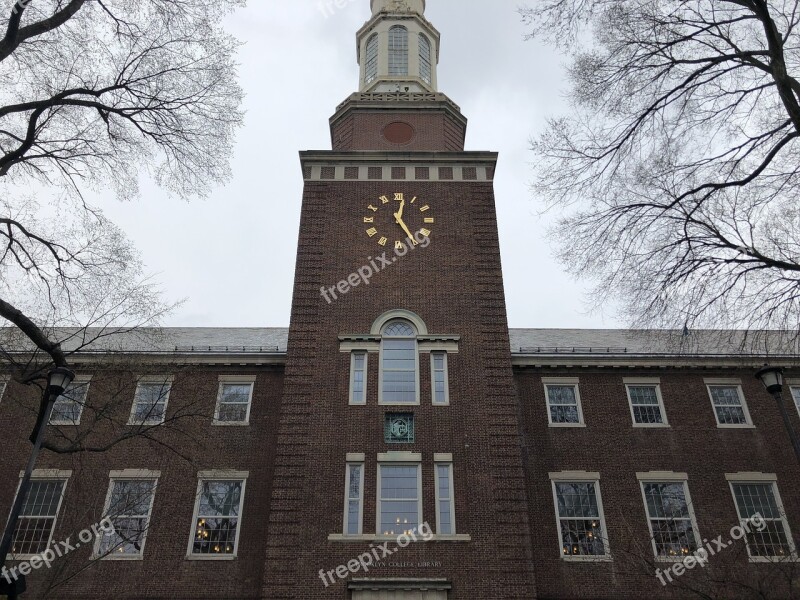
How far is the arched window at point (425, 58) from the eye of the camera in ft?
A: 112

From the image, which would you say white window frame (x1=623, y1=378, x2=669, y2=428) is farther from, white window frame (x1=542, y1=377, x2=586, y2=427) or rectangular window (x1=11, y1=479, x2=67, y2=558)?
rectangular window (x1=11, y1=479, x2=67, y2=558)

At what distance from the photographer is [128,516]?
23391 mm

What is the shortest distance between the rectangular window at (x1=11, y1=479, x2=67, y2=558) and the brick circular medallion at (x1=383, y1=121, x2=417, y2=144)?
61.1ft

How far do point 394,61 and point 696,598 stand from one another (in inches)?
1033

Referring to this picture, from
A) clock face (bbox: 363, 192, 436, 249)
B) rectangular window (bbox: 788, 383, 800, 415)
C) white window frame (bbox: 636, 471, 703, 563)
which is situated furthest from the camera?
clock face (bbox: 363, 192, 436, 249)

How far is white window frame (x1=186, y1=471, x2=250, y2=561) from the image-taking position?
898 inches

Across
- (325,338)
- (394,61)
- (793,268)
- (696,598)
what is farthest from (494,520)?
(394,61)

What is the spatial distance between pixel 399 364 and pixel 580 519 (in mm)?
8092

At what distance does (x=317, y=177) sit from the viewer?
2859 cm

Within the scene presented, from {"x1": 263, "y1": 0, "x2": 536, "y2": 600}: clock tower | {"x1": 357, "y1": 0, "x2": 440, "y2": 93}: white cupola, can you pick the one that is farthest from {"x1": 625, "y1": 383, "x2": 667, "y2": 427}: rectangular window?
{"x1": 357, "y1": 0, "x2": 440, "y2": 93}: white cupola

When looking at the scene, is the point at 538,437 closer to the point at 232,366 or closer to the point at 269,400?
the point at 269,400

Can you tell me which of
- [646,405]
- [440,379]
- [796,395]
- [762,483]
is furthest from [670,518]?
[440,379]

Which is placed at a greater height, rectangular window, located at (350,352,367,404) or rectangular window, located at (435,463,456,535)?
rectangular window, located at (350,352,367,404)

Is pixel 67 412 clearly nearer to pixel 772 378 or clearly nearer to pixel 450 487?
pixel 450 487
